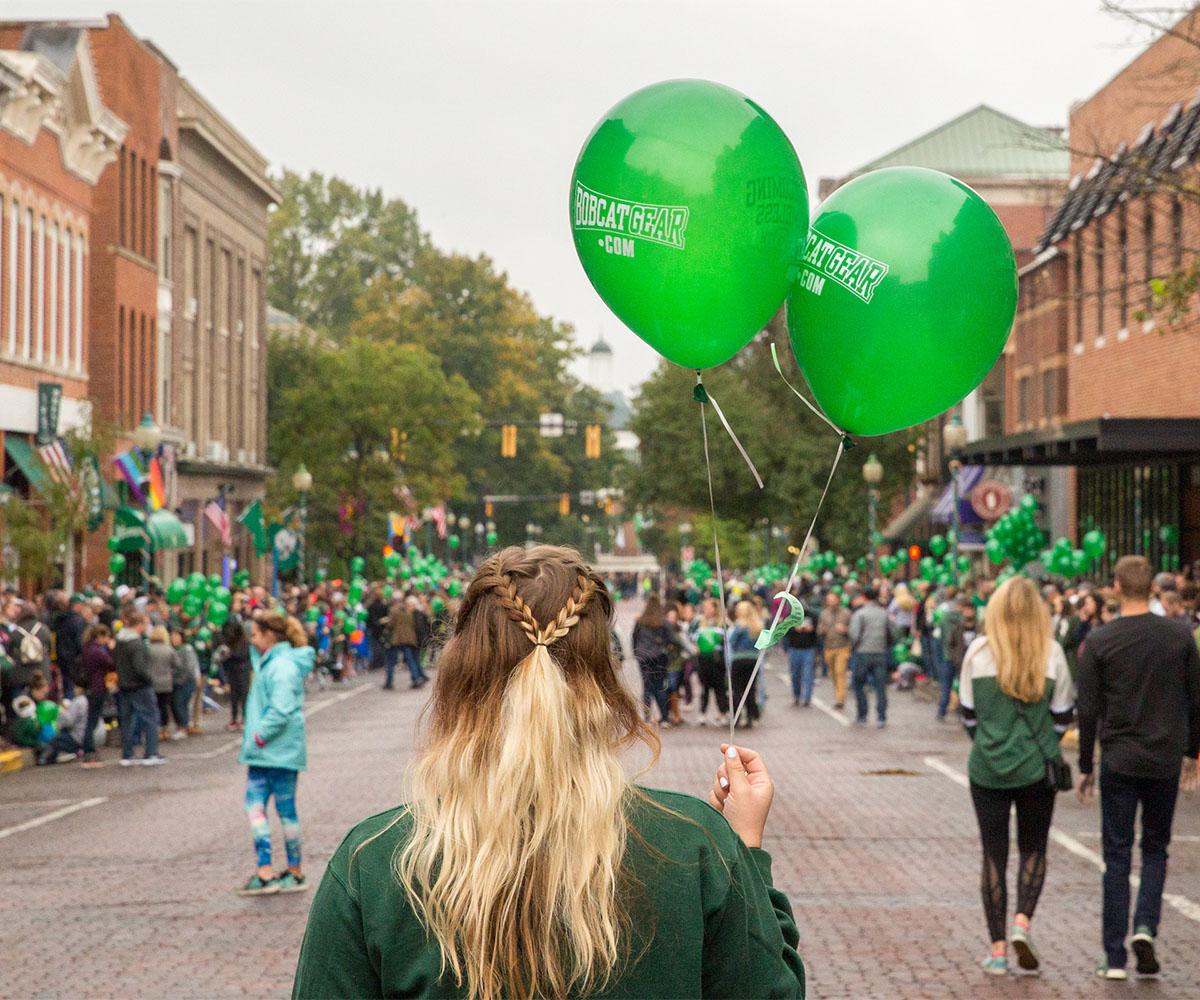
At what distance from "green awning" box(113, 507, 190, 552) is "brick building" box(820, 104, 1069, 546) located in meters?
18.7

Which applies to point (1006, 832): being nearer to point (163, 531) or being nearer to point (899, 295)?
point (899, 295)

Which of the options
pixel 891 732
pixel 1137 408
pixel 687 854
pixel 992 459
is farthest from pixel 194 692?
pixel 687 854

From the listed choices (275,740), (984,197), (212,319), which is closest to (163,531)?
(212,319)

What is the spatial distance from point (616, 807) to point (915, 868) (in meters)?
10.6

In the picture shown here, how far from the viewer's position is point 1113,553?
39.8 meters

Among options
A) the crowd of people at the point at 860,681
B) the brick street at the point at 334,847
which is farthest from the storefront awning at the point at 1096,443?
the brick street at the point at 334,847

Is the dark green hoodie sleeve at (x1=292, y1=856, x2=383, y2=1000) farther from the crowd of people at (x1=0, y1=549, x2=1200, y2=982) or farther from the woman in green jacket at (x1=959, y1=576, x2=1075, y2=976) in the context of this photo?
the woman in green jacket at (x1=959, y1=576, x2=1075, y2=976)

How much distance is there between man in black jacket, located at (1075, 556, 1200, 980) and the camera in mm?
8914

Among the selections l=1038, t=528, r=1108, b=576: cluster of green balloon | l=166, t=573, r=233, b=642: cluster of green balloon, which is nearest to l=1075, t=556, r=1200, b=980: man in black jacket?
l=1038, t=528, r=1108, b=576: cluster of green balloon

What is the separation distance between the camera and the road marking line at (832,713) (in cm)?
2769

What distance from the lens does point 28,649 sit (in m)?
21.0

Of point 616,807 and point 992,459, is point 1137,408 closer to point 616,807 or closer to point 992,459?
point 992,459

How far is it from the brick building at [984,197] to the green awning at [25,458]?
21187 mm

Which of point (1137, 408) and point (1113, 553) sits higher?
point (1137, 408)
